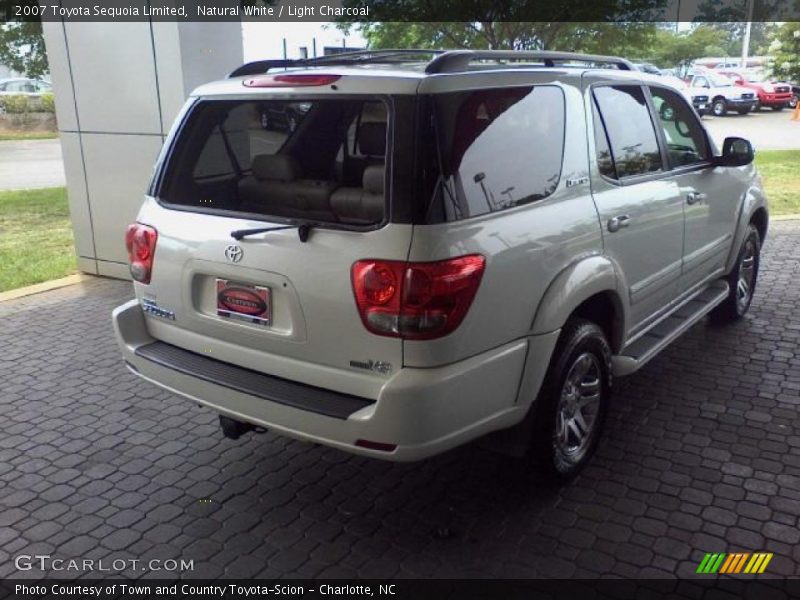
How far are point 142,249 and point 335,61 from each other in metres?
1.33

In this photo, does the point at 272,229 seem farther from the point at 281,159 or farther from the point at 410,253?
the point at 281,159

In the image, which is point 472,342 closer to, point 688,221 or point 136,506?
point 136,506

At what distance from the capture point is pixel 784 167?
1487 centimetres

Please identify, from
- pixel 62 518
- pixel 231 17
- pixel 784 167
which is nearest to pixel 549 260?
pixel 62 518

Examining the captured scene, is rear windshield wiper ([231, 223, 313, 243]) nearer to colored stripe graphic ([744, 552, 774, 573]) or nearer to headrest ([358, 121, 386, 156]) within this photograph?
headrest ([358, 121, 386, 156])

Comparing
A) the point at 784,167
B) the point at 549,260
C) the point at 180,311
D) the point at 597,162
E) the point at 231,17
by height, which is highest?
the point at 231,17

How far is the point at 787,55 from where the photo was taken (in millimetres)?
20062

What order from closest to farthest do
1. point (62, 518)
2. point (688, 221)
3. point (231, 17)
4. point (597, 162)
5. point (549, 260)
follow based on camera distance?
point (549, 260) → point (62, 518) → point (597, 162) → point (688, 221) → point (231, 17)

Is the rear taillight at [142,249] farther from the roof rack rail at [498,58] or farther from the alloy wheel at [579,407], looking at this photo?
the alloy wheel at [579,407]

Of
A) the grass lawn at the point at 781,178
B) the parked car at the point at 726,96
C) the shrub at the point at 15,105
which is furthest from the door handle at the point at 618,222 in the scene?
the shrub at the point at 15,105

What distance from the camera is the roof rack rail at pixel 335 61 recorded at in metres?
3.59

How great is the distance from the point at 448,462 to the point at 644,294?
54.6 inches

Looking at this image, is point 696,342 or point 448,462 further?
point 696,342

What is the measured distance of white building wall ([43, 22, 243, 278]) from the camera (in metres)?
6.42
